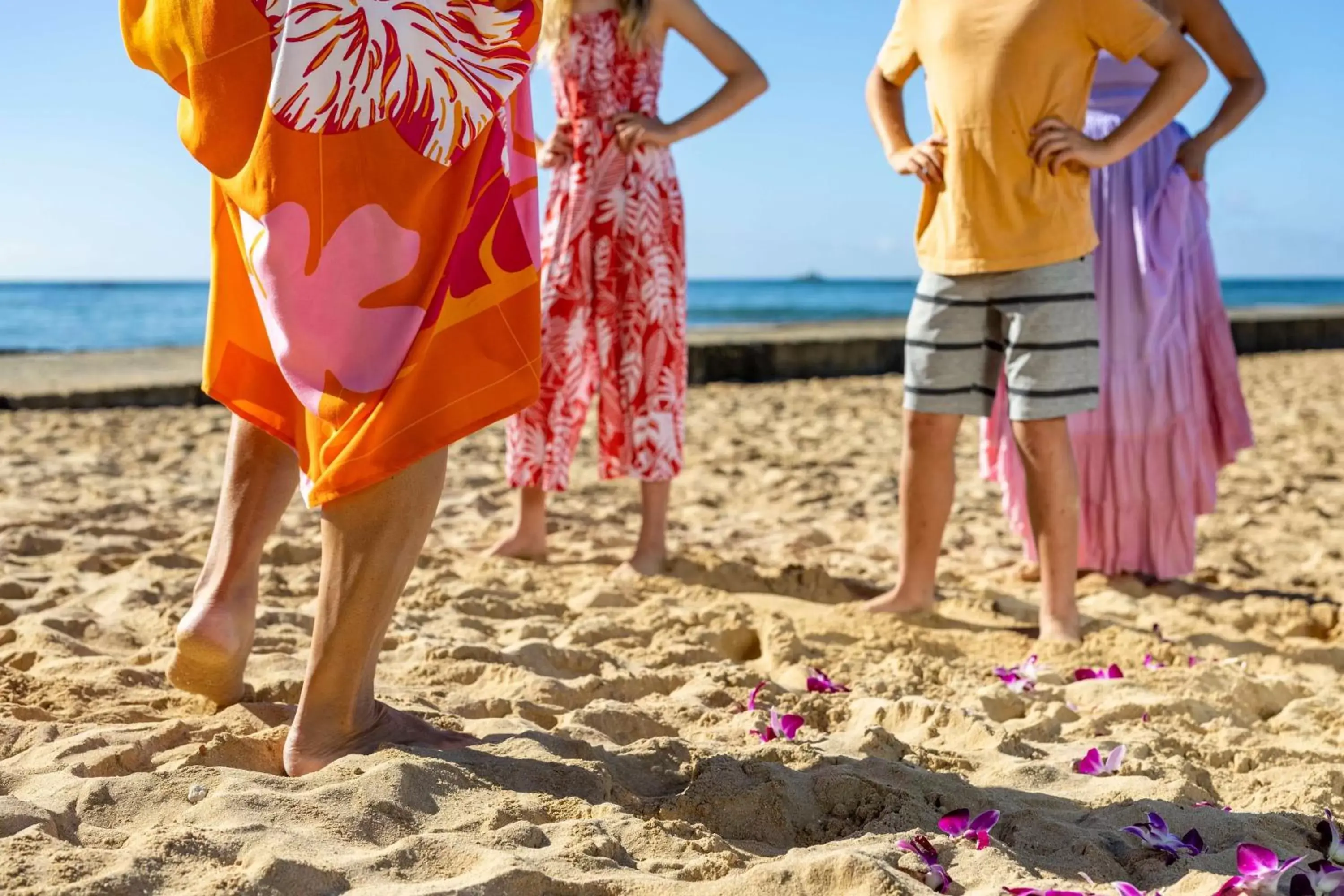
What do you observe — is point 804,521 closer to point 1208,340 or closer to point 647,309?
point 647,309

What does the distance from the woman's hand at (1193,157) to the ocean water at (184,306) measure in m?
11.9

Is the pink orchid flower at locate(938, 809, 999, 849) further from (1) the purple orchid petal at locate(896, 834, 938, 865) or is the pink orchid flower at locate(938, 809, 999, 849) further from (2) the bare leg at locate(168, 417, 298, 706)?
(2) the bare leg at locate(168, 417, 298, 706)

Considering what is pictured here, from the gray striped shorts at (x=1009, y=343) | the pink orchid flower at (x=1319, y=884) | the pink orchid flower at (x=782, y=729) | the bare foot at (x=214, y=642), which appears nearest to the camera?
the pink orchid flower at (x=1319, y=884)

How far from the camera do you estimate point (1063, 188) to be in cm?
287

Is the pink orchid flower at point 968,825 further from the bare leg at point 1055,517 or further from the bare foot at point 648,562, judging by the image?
the bare foot at point 648,562

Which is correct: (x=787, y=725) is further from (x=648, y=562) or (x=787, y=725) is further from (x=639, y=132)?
(x=639, y=132)

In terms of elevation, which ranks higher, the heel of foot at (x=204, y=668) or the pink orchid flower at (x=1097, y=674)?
the heel of foot at (x=204, y=668)

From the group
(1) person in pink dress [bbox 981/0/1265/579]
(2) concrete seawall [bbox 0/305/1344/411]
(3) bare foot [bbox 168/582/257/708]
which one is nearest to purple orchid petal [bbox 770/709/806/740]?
(3) bare foot [bbox 168/582/257/708]

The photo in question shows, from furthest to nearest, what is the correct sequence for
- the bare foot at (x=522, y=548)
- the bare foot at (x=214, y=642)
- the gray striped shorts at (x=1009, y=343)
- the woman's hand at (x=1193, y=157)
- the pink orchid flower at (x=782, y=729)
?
the bare foot at (x=522, y=548) < the woman's hand at (x=1193, y=157) < the gray striped shorts at (x=1009, y=343) < the pink orchid flower at (x=782, y=729) < the bare foot at (x=214, y=642)

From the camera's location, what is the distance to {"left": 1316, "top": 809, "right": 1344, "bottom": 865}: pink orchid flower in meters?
1.64

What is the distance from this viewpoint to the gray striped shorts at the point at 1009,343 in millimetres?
2893

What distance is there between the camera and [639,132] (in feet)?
11.3

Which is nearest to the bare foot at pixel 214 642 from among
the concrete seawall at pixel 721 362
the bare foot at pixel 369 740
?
the bare foot at pixel 369 740

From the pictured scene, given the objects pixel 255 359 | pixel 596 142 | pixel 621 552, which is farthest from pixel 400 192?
pixel 621 552
